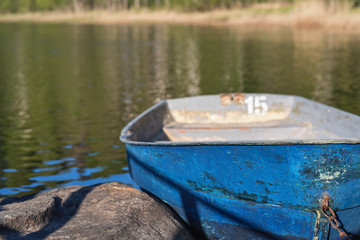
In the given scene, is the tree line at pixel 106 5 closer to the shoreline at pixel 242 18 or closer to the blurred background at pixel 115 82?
the shoreline at pixel 242 18

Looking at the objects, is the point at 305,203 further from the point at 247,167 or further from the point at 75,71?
the point at 75,71

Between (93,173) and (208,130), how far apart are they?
1981 mm

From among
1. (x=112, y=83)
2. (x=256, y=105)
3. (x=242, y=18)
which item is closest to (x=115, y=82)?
(x=112, y=83)

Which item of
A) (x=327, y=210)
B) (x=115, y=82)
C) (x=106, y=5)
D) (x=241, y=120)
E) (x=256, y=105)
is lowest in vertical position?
(x=106, y=5)

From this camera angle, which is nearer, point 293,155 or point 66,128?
point 293,155

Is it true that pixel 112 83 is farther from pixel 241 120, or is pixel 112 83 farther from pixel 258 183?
pixel 258 183

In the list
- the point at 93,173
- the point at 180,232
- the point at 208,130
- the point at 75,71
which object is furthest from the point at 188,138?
the point at 75,71

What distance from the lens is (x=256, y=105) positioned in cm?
876

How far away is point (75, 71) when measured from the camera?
71.5 ft

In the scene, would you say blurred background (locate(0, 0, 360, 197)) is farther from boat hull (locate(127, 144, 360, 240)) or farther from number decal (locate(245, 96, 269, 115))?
boat hull (locate(127, 144, 360, 240))

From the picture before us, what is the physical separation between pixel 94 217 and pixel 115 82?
45.2ft

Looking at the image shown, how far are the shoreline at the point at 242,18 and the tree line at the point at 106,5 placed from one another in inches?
253

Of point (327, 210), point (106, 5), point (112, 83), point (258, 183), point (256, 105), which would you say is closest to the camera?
point (327, 210)

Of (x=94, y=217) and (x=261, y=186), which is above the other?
(x=261, y=186)
